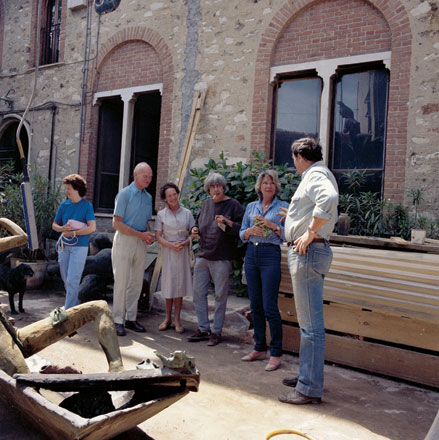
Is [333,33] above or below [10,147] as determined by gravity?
above

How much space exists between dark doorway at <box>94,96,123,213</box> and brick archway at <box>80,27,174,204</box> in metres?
0.14

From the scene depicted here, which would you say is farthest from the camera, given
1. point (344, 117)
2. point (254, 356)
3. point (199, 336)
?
point (344, 117)

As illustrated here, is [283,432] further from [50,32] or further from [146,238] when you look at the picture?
[50,32]

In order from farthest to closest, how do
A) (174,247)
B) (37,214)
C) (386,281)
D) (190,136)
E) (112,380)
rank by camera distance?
(37,214) → (190,136) → (174,247) → (386,281) → (112,380)

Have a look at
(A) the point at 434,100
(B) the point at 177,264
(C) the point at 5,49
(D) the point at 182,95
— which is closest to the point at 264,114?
(D) the point at 182,95

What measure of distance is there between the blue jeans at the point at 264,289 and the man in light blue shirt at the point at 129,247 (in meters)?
1.51

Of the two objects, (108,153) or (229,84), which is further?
(108,153)

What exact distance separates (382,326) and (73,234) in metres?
3.43

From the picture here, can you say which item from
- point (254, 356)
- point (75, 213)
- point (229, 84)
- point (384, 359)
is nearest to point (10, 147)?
point (229, 84)

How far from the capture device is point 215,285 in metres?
4.88

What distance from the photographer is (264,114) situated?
716cm

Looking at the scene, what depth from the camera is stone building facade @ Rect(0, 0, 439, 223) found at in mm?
6027

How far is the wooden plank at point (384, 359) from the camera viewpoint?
3.68 meters

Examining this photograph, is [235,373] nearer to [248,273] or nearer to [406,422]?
[248,273]
